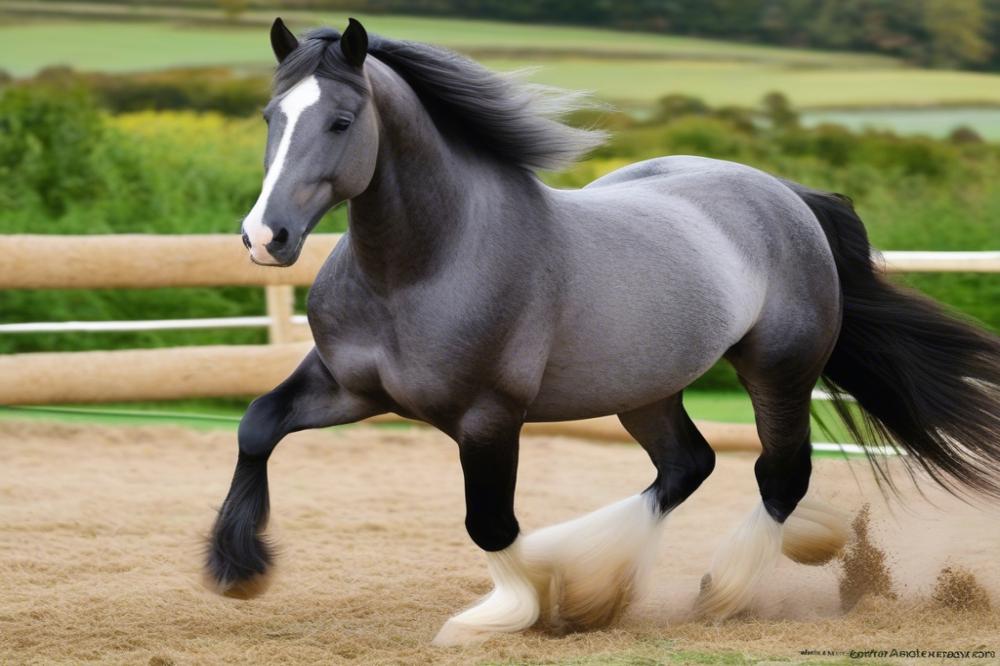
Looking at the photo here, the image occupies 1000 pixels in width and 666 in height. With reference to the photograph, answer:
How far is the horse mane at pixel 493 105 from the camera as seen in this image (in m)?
3.44

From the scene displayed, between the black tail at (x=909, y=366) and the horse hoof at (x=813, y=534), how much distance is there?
0.23 m

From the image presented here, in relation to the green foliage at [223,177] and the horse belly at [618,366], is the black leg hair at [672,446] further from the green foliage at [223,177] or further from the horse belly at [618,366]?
the green foliage at [223,177]

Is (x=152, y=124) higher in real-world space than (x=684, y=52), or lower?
lower

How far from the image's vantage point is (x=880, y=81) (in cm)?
1012

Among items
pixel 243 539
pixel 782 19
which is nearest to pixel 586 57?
pixel 782 19

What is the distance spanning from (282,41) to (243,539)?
4.38ft

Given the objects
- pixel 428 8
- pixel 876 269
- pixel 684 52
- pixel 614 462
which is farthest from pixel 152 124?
pixel 876 269

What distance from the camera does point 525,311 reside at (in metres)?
3.45

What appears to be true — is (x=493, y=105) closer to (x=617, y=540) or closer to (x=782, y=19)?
(x=617, y=540)

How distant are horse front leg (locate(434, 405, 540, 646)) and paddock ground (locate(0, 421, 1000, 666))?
0.24 ft

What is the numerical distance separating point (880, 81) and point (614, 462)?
486 centimetres

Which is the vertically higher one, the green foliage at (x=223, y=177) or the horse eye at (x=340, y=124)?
the horse eye at (x=340, y=124)

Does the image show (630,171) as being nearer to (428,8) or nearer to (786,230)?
(786,230)

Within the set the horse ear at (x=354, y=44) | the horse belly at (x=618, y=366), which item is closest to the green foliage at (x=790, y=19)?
the horse belly at (x=618, y=366)
